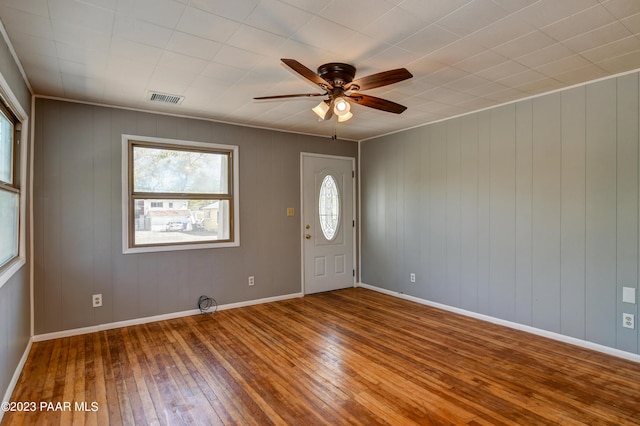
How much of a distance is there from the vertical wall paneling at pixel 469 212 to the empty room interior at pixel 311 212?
3cm

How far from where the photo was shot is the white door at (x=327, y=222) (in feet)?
17.5

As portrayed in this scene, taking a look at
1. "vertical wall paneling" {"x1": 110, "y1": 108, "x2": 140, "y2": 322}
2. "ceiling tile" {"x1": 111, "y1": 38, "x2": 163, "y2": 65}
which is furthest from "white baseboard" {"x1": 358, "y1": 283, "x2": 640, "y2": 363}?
"ceiling tile" {"x1": 111, "y1": 38, "x2": 163, "y2": 65}

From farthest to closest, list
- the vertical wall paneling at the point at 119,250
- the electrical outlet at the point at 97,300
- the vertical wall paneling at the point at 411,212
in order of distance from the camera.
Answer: the vertical wall paneling at the point at 411,212 → the vertical wall paneling at the point at 119,250 → the electrical outlet at the point at 97,300

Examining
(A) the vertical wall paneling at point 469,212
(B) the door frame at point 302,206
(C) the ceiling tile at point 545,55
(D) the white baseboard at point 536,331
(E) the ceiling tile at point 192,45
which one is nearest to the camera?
(E) the ceiling tile at point 192,45

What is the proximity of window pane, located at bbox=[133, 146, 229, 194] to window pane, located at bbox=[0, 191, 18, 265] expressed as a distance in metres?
1.19

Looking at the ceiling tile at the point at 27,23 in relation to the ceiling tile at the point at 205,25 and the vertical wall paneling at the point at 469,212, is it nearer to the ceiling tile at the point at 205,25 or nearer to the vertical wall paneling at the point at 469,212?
the ceiling tile at the point at 205,25

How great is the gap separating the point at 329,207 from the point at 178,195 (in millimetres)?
2299

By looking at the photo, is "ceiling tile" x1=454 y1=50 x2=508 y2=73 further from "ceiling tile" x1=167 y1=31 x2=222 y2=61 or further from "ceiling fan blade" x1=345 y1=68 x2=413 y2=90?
"ceiling tile" x1=167 y1=31 x2=222 y2=61

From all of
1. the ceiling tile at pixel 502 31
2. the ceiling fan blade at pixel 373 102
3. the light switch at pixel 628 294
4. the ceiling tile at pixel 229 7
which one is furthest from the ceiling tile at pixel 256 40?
the light switch at pixel 628 294

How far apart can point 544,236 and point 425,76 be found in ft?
6.70

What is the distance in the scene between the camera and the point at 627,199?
3.00m

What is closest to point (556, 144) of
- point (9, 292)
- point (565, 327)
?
point (565, 327)

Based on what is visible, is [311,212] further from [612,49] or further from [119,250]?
[612,49]

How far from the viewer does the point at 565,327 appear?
339 centimetres
